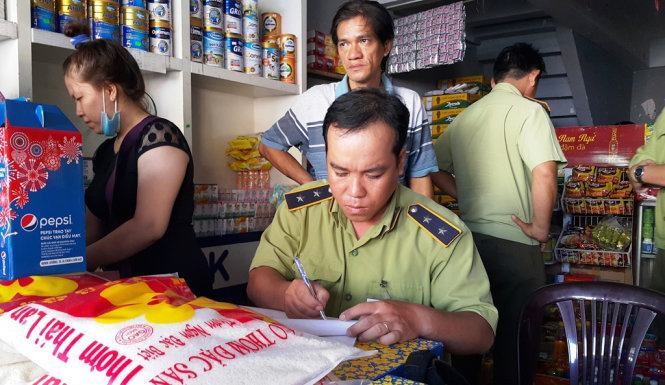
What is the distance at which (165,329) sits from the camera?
66cm

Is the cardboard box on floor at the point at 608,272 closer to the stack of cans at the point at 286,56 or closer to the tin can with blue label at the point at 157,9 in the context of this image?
the stack of cans at the point at 286,56

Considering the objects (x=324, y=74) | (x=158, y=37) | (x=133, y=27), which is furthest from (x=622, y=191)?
(x=133, y=27)

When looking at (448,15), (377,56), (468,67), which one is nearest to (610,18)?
(468,67)

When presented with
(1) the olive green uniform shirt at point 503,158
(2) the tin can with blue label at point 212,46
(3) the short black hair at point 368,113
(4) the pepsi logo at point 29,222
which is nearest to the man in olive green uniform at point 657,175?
(1) the olive green uniform shirt at point 503,158

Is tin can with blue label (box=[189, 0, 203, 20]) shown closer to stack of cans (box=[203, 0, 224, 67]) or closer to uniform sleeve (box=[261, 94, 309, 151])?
stack of cans (box=[203, 0, 224, 67])

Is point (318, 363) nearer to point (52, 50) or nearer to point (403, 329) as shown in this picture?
point (403, 329)

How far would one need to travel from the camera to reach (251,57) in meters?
2.85

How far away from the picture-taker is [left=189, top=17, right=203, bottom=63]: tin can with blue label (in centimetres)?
251

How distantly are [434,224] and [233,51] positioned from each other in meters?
1.76

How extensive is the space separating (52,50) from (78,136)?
1.25m

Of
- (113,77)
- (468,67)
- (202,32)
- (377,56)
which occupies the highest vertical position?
(468,67)

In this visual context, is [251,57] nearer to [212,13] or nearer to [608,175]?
[212,13]

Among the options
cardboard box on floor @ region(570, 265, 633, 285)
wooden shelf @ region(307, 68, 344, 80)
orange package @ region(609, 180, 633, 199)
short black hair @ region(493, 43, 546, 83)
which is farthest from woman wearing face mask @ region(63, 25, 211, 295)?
orange package @ region(609, 180, 633, 199)

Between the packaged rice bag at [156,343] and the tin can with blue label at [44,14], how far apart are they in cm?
146
